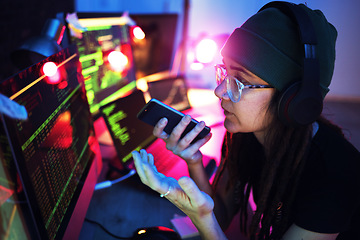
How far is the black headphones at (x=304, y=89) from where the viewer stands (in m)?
0.60

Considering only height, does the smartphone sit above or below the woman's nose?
below

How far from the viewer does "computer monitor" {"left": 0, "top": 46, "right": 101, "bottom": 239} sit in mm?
447

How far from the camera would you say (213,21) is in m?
2.89

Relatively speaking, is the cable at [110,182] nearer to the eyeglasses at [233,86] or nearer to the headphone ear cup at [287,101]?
the eyeglasses at [233,86]

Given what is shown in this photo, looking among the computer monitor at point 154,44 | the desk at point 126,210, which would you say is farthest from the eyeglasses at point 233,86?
the computer monitor at point 154,44

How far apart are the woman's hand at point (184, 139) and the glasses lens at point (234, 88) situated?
0.13 metres

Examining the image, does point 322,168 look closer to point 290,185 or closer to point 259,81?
point 290,185

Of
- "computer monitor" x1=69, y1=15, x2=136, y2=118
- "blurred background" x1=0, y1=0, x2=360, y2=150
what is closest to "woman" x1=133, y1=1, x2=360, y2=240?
"blurred background" x1=0, y1=0, x2=360, y2=150

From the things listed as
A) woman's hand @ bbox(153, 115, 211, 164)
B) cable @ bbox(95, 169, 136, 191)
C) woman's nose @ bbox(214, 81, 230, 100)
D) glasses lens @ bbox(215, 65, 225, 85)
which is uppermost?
glasses lens @ bbox(215, 65, 225, 85)

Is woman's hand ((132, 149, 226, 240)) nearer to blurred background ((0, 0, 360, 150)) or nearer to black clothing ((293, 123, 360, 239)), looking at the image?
black clothing ((293, 123, 360, 239))

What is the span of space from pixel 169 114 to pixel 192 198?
33 cm

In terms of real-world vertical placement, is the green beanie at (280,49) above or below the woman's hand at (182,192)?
above

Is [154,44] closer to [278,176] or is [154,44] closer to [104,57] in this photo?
[104,57]

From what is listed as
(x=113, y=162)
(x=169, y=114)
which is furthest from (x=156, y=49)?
(x=169, y=114)
